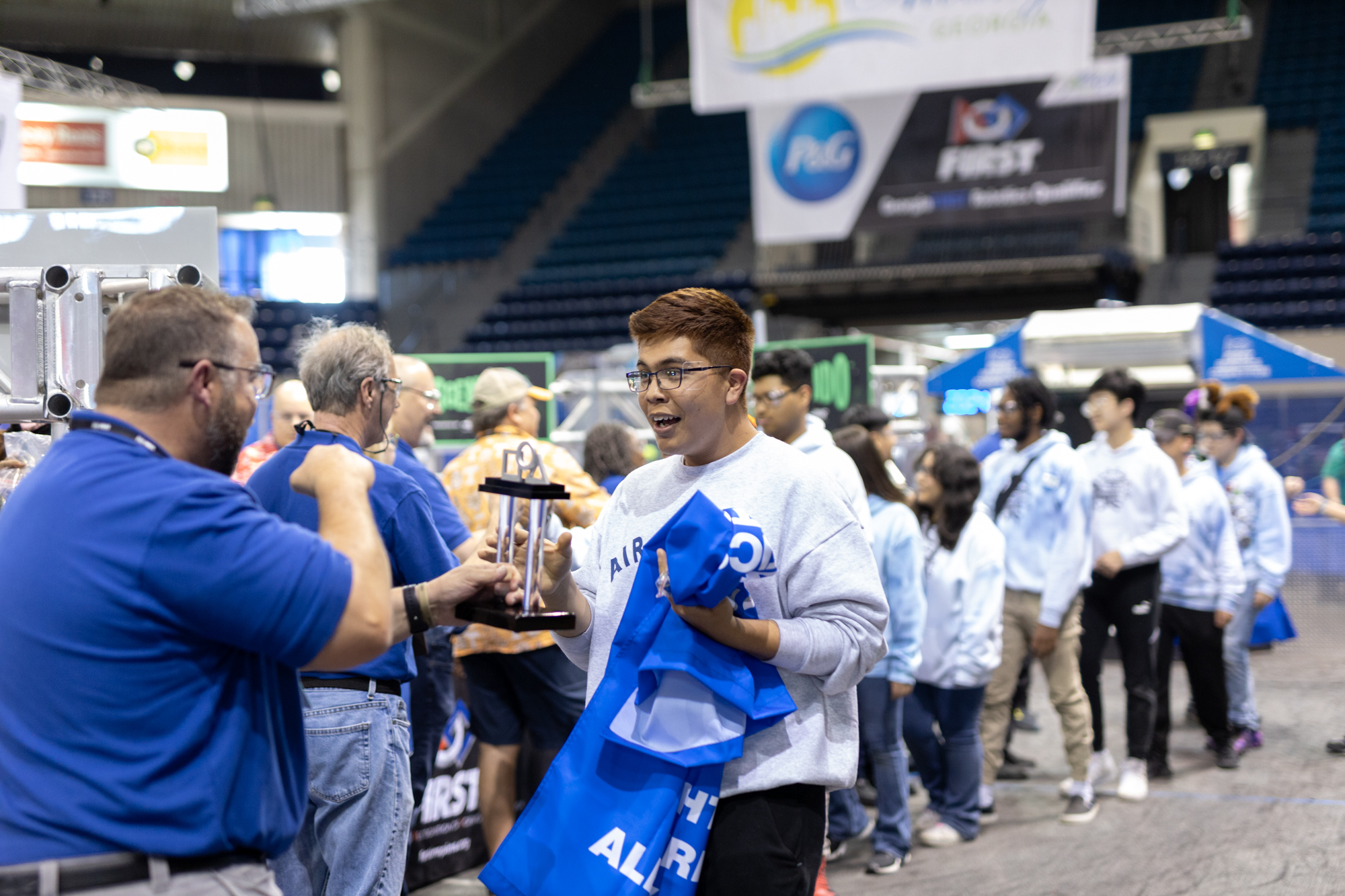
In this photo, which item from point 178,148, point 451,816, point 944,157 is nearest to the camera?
point 451,816

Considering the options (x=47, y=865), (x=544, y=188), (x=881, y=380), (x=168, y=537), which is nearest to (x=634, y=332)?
(x=168, y=537)

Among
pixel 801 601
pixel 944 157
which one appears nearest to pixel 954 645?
pixel 801 601

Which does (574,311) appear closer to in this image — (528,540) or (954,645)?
(954,645)

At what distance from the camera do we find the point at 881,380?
8352 mm

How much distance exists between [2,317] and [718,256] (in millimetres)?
15056

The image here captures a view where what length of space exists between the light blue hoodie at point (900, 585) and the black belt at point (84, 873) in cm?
295

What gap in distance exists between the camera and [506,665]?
12.5 feet

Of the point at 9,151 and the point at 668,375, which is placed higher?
the point at 9,151

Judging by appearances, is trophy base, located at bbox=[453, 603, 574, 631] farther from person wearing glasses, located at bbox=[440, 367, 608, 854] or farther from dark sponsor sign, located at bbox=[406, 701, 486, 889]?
dark sponsor sign, located at bbox=[406, 701, 486, 889]

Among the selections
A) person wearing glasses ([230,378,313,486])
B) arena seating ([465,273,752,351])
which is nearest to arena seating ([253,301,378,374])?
arena seating ([465,273,752,351])

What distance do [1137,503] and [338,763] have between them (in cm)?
392

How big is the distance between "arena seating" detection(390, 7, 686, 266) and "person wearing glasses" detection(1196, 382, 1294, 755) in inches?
541

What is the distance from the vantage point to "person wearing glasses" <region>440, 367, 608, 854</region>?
378 centimetres

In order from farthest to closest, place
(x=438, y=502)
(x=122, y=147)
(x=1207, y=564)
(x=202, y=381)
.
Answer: (x=122, y=147)
(x=1207, y=564)
(x=438, y=502)
(x=202, y=381)
